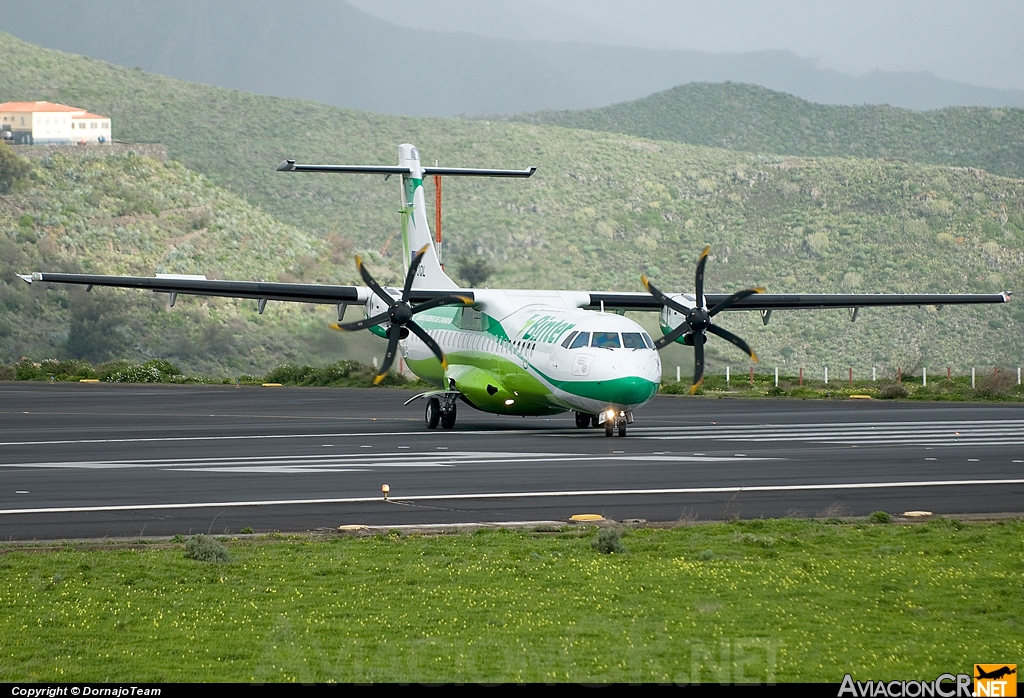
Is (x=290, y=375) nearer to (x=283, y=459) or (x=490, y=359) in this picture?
(x=490, y=359)

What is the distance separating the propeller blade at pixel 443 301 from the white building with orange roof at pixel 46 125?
81467mm

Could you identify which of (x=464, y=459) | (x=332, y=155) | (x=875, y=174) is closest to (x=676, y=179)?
(x=875, y=174)

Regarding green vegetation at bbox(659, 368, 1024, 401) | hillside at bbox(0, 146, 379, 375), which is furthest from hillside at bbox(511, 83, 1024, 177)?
green vegetation at bbox(659, 368, 1024, 401)

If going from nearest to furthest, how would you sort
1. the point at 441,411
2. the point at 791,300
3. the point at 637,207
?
the point at 441,411, the point at 791,300, the point at 637,207

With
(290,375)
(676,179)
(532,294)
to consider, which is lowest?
(290,375)

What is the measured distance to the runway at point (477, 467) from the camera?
16453 mm

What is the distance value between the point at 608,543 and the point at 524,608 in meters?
2.75

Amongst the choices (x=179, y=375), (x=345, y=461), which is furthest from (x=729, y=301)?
(x=179, y=375)

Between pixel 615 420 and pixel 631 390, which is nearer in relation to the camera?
pixel 631 390

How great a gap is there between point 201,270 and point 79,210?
42.7ft

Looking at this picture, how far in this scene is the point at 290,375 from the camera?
186ft

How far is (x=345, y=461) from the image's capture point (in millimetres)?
23391

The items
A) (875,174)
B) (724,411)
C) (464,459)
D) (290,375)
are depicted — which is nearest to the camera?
(464,459)

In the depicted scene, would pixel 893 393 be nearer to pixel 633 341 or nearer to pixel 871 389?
pixel 871 389
